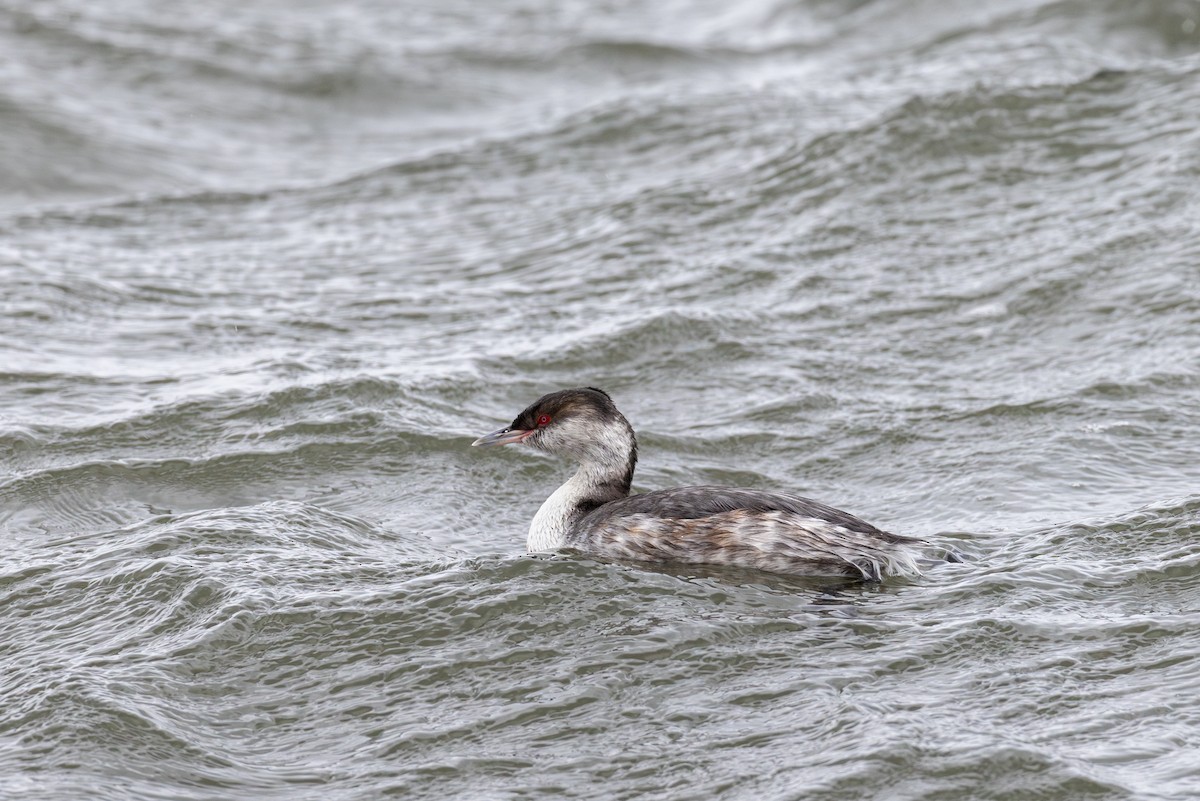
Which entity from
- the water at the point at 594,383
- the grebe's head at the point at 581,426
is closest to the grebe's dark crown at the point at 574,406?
the grebe's head at the point at 581,426

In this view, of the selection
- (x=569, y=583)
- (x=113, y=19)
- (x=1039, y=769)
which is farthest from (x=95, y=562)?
(x=113, y=19)

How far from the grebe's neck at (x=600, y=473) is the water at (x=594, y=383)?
369 mm

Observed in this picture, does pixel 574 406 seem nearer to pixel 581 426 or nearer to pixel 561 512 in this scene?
pixel 581 426

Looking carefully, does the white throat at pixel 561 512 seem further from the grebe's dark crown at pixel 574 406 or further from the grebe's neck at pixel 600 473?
the grebe's dark crown at pixel 574 406

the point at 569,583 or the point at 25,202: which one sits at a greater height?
the point at 25,202

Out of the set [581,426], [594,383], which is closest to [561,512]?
[581,426]

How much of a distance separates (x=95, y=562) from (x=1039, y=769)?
4.12m

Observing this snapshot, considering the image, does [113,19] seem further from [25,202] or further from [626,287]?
[626,287]

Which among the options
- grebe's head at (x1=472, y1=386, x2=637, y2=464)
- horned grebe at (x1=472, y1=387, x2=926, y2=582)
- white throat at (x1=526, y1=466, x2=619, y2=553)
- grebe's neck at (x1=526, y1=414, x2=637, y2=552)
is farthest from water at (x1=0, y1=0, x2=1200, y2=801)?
grebe's head at (x1=472, y1=386, x2=637, y2=464)

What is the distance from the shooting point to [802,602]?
663cm

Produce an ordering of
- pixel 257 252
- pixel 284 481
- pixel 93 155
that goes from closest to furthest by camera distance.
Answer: pixel 284 481, pixel 257 252, pixel 93 155

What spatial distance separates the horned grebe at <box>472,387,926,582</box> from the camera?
22.6ft

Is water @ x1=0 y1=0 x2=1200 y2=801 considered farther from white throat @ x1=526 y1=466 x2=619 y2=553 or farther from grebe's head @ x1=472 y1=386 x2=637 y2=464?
grebe's head @ x1=472 y1=386 x2=637 y2=464

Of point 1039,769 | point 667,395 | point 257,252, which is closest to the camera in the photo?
point 1039,769
